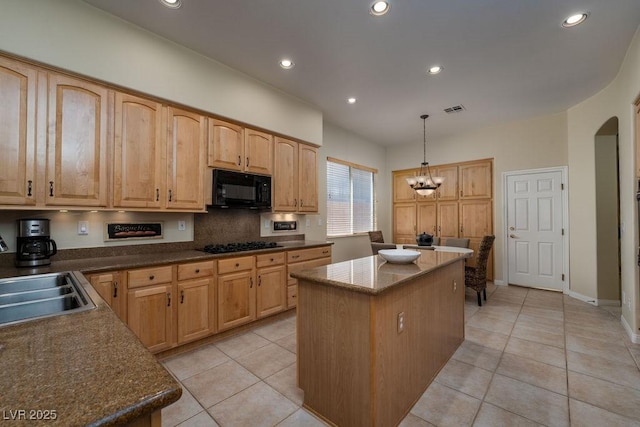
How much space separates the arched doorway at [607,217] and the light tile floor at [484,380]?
918 millimetres

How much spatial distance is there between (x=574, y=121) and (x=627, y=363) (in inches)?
141

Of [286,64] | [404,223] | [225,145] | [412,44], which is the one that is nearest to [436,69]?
[412,44]

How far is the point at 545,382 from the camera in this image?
216cm

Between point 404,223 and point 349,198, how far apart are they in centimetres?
162

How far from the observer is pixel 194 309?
105 inches

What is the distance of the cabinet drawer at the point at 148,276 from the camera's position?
230 cm

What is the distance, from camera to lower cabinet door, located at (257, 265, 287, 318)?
320 centimetres

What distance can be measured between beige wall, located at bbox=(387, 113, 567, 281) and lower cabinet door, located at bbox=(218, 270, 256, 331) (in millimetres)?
4533

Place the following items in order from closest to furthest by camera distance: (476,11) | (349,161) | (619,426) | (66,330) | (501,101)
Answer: (66,330), (619,426), (476,11), (501,101), (349,161)

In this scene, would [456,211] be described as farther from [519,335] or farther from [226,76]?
[226,76]

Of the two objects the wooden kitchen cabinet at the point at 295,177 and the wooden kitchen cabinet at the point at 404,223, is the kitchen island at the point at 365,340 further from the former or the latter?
the wooden kitchen cabinet at the point at 404,223

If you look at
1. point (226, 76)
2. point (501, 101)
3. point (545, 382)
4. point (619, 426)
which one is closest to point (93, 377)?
point (619, 426)

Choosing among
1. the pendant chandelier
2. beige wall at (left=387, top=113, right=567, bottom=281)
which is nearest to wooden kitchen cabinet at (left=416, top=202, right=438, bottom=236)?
beige wall at (left=387, top=113, right=567, bottom=281)

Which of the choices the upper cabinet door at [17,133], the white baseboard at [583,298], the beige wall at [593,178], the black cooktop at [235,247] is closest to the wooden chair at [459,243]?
the beige wall at [593,178]
